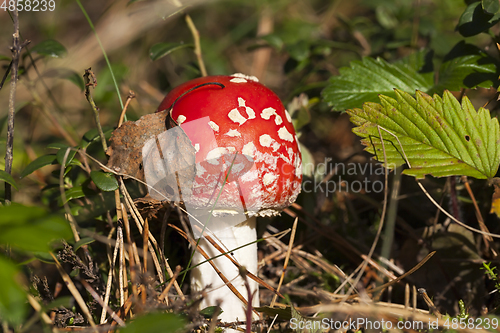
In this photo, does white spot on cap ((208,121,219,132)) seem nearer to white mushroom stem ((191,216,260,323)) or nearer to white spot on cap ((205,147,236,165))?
white spot on cap ((205,147,236,165))

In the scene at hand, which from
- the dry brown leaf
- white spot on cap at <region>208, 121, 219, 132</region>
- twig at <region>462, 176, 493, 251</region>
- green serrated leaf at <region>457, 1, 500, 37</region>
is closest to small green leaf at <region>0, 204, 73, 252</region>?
the dry brown leaf

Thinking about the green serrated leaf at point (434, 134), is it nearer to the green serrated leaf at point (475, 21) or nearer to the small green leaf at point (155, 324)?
the green serrated leaf at point (475, 21)

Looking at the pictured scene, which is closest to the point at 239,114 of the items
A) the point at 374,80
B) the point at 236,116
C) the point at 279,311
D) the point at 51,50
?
the point at 236,116

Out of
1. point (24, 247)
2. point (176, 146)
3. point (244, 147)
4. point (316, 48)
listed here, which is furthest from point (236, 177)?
point (316, 48)

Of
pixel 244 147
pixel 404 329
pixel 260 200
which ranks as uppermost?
pixel 244 147

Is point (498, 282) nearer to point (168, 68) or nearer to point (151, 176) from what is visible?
point (151, 176)
